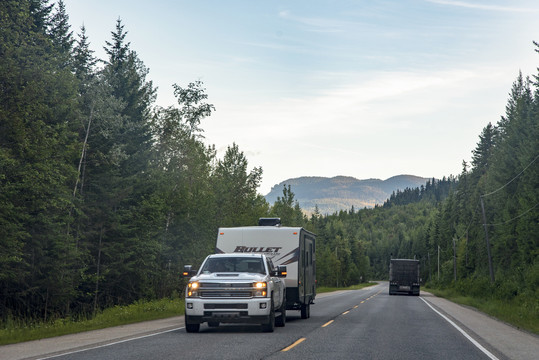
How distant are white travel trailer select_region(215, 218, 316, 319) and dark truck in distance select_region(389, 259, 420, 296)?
1395 inches

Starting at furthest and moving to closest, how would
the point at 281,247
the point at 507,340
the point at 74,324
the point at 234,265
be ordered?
the point at 281,247 → the point at 74,324 → the point at 234,265 → the point at 507,340

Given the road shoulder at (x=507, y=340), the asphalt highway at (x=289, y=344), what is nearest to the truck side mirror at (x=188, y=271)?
the asphalt highway at (x=289, y=344)

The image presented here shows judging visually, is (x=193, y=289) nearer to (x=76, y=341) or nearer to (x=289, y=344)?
(x=76, y=341)

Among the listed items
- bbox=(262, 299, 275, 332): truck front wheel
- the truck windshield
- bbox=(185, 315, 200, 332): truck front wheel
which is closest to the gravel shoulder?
bbox=(185, 315, 200, 332): truck front wheel

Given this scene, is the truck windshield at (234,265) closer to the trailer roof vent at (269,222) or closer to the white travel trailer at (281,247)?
the white travel trailer at (281,247)

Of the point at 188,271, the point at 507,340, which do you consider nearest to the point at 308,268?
the point at 188,271

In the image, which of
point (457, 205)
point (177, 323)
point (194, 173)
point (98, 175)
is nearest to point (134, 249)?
point (98, 175)

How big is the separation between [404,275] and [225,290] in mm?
42571

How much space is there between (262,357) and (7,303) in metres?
24.3

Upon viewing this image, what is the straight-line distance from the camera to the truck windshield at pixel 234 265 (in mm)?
16650

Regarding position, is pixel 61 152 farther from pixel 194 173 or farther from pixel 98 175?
pixel 194 173

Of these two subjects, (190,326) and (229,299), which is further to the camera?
(190,326)

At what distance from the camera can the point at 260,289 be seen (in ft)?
50.6

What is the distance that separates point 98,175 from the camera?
122ft
